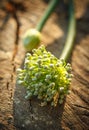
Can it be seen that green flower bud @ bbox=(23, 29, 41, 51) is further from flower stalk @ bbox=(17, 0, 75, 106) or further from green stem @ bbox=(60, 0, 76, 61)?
flower stalk @ bbox=(17, 0, 75, 106)

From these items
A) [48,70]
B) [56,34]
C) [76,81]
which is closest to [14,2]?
[56,34]

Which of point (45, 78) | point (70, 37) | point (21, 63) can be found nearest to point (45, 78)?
point (45, 78)

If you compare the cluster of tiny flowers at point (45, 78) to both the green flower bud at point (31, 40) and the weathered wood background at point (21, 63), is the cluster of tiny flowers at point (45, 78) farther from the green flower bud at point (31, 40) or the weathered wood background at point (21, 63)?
the green flower bud at point (31, 40)

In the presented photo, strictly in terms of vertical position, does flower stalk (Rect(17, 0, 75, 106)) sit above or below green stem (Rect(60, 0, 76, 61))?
below

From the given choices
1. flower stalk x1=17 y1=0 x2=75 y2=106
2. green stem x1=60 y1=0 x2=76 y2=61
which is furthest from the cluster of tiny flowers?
green stem x1=60 y1=0 x2=76 y2=61

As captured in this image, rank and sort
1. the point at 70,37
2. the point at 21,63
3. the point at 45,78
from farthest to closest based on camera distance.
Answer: the point at 70,37 → the point at 21,63 → the point at 45,78

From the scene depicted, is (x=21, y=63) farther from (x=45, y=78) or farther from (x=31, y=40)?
(x=45, y=78)
